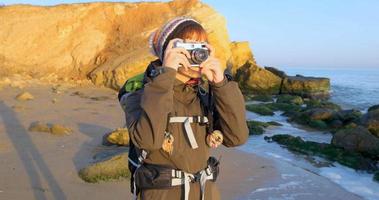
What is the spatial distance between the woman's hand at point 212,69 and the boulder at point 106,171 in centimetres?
369

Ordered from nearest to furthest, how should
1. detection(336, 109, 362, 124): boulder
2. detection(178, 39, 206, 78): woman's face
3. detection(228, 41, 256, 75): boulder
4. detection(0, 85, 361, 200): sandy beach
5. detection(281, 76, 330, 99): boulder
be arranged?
detection(178, 39, 206, 78): woman's face < detection(0, 85, 361, 200): sandy beach < detection(336, 109, 362, 124): boulder < detection(281, 76, 330, 99): boulder < detection(228, 41, 256, 75): boulder

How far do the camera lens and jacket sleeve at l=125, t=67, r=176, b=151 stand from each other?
13 centimetres

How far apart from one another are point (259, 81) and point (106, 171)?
20.4m

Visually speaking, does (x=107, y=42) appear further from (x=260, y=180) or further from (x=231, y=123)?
(x=231, y=123)

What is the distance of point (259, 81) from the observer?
25.3m

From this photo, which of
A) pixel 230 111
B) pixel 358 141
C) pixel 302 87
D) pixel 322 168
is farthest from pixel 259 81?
pixel 230 111

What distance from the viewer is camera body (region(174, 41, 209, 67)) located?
215cm

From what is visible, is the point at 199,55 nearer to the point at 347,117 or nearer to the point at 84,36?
the point at 347,117

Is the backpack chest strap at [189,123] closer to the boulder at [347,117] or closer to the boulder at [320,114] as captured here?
the boulder at [320,114]

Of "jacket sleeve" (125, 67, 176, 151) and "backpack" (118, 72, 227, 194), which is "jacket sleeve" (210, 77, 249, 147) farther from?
"jacket sleeve" (125, 67, 176, 151)

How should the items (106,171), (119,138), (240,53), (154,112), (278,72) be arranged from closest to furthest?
(154,112)
(106,171)
(119,138)
(278,72)
(240,53)

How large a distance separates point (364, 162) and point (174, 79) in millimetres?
7310

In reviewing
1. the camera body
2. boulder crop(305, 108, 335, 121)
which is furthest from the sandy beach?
boulder crop(305, 108, 335, 121)

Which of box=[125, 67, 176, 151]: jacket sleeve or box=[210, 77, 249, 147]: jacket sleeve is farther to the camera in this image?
box=[210, 77, 249, 147]: jacket sleeve
